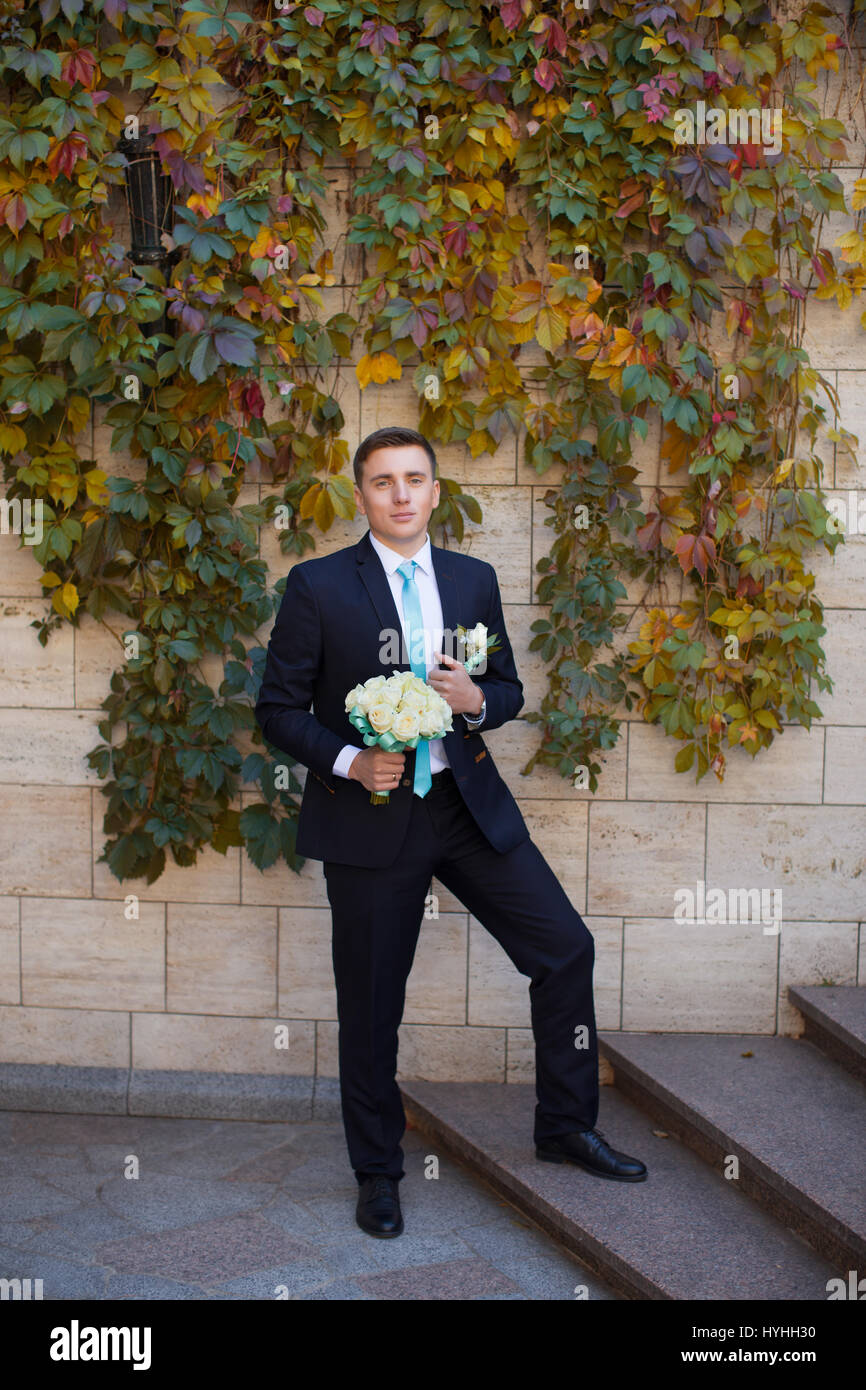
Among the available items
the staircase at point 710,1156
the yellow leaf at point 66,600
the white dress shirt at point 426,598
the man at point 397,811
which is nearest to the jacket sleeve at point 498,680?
the man at point 397,811

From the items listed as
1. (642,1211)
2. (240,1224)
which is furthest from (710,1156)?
(240,1224)

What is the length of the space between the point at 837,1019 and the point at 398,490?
1991 millimetres

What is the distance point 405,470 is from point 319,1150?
201cm

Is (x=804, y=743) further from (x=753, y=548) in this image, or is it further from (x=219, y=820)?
(x=219, y=820)

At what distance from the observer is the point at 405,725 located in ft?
8.63

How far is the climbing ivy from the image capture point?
3467 millimetres

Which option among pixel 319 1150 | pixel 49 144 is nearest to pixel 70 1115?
pixel 319 1150

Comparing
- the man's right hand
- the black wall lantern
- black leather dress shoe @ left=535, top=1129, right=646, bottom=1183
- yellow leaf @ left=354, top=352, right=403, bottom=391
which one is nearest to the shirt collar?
the man's right hand

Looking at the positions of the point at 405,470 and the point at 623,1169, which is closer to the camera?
the point at 405,470

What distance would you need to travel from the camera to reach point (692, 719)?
367 cm

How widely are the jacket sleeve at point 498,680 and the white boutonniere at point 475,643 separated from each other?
13cm

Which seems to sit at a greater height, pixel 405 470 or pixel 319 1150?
pixel 405 470

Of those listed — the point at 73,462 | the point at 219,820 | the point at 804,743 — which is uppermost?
the point at 73,462

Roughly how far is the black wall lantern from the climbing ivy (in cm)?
6
